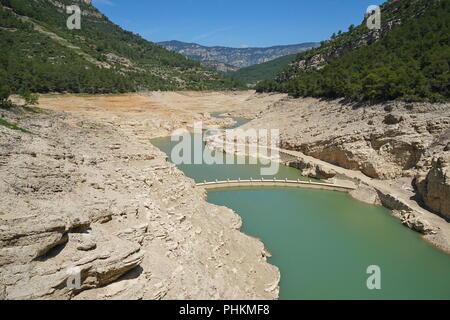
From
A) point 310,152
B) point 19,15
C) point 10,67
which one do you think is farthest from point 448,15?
point 19,15

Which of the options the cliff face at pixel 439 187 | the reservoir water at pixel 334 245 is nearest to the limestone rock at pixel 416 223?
the reservoir water at pixel 334 245

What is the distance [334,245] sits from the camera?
703 inches

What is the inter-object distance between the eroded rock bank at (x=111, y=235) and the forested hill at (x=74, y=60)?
29.7 metres

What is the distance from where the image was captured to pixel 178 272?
371 inches

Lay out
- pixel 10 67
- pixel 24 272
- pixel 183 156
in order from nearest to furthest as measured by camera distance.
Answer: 1. pixel 24 272
2. pixel 183 156
3. pixel 10 67

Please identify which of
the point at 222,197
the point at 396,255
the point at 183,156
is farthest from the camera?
the point at 183,156

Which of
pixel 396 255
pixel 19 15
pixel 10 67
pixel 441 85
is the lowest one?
pixel 396 255

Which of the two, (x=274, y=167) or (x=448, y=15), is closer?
(x=274, y=167)

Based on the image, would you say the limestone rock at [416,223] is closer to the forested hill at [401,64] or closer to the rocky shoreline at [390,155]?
the rocky shoreline at [390,155]

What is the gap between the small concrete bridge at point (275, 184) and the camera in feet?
86.6

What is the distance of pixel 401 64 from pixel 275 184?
69.3 ft

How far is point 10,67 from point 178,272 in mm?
64317
